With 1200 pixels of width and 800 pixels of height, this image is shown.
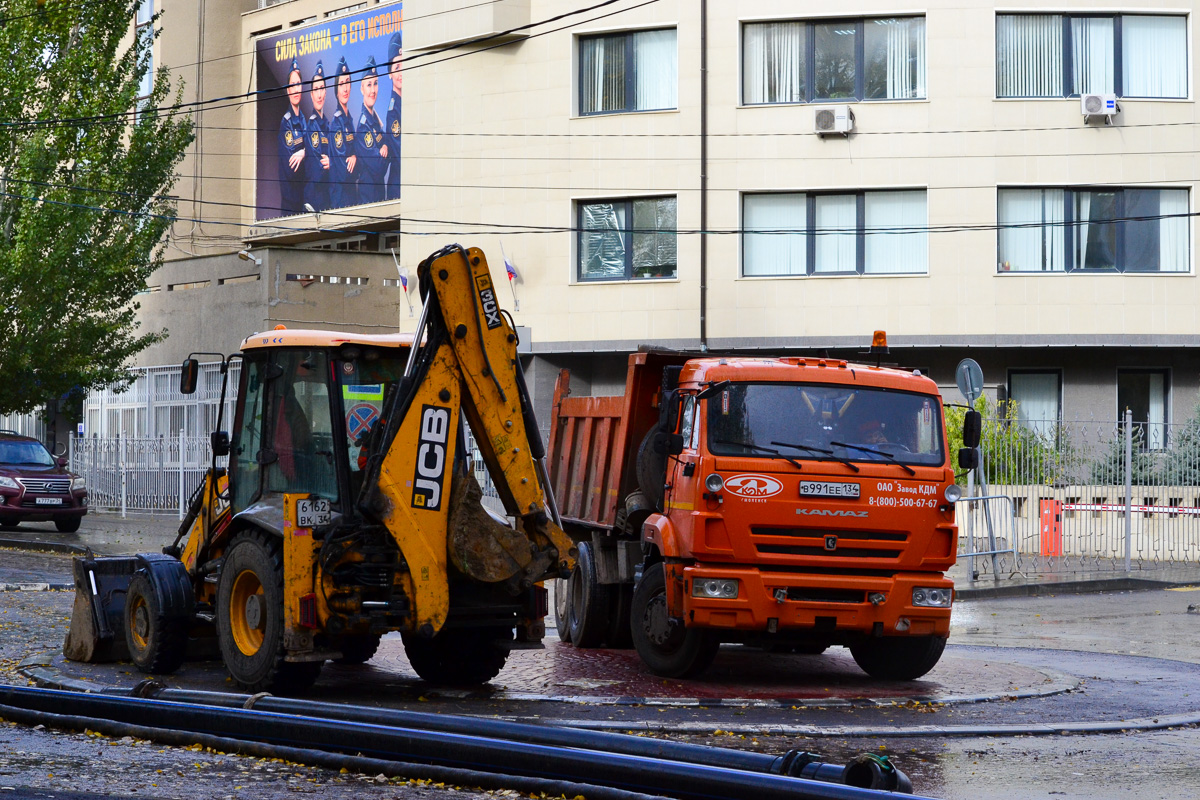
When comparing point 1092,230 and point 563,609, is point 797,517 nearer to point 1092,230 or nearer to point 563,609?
point 563,609

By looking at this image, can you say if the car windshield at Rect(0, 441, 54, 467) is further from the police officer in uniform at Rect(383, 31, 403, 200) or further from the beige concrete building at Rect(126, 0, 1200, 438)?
the police officer in uniform at Rect(383, 31, 403, 200)

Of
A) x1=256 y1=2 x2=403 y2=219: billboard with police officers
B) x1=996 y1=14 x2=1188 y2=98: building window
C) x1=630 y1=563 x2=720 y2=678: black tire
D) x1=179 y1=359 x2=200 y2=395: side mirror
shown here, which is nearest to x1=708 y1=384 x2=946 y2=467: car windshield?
x1=630 y1=563 x2=720 y2=678: black tire

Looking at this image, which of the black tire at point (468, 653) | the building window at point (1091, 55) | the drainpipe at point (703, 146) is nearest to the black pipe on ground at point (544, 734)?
the black tire at point (468, 653)

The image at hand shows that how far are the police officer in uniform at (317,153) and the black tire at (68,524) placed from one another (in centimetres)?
2233

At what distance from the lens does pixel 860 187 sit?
3192 centimetres

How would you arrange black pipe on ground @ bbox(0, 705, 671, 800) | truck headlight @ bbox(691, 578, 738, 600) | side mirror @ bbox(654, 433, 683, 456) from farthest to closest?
side mirror @ bbox(654, 433, 683, 456), truck headlight @ bbox(691, 578, 738, 600), black pipe on ground @ bbox(0, 705, 671, 800)

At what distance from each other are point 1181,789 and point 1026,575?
15.3 m

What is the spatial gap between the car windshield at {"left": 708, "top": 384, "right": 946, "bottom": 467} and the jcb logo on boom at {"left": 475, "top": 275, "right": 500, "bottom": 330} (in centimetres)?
196

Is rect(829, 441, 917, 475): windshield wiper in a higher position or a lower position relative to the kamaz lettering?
higher

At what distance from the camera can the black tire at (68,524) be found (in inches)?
1168

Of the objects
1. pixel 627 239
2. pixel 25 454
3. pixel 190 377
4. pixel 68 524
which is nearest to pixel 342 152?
pixel 627 239

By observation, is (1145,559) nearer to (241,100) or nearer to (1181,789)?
(1181,789)

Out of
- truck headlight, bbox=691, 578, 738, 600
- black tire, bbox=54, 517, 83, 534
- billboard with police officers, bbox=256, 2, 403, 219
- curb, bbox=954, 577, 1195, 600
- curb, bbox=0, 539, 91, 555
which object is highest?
billboard with police officers, bbox=256, 2, 403, 219

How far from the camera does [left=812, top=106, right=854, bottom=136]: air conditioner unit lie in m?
31.7
